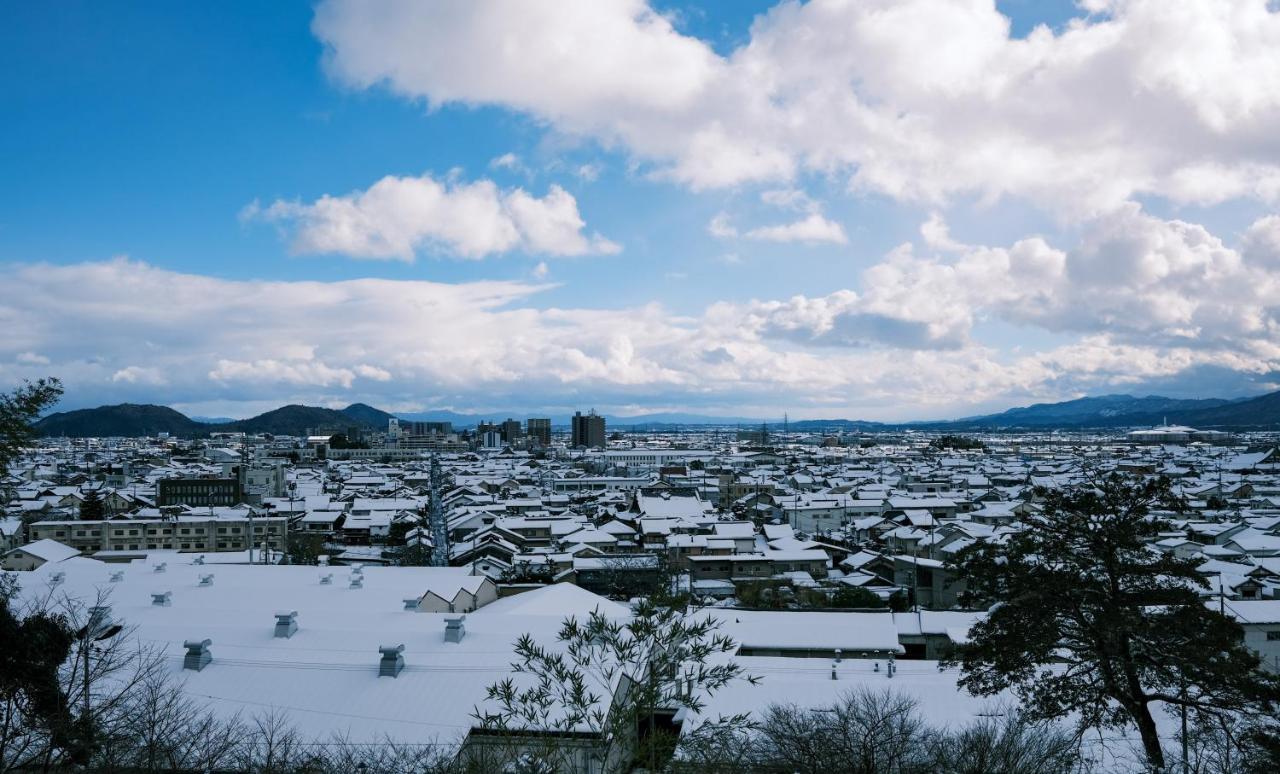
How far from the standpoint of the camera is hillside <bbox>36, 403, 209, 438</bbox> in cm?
12588

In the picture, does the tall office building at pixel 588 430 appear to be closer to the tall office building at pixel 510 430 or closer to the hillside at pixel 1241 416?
the tall office building at pixel 510 430

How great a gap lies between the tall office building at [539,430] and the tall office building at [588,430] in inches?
209

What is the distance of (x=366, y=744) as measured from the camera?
21.9 ft

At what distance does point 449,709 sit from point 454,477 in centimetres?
4393

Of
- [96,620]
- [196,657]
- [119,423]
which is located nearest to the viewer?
[96,620]

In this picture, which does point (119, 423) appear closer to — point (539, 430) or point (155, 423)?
point (155, 423)

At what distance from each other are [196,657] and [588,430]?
9430 centimetres

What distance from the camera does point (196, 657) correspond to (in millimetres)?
8266

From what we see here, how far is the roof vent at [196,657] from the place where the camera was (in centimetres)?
825

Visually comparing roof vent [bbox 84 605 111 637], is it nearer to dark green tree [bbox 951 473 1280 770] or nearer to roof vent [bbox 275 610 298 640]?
roof vent [bbox 275 610 298 640]

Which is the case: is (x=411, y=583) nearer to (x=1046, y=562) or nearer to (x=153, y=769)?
(x=153, y=769)

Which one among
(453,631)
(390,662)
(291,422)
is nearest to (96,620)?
(390,662)

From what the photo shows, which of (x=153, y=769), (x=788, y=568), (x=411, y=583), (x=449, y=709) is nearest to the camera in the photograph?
(x=153, y=769)

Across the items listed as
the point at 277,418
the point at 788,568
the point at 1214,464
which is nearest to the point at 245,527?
the point at 788,568
